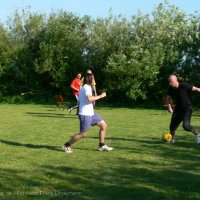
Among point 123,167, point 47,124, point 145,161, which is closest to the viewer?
point 123,167

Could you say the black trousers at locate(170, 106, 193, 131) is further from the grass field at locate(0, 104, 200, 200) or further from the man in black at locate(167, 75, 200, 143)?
the grass field at locate(0, 104, 200, 200)

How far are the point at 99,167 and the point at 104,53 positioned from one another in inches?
880

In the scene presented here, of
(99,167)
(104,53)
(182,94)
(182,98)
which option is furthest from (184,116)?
(104,53)

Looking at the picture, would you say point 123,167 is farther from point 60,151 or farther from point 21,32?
point 21,32

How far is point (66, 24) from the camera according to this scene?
3195cm

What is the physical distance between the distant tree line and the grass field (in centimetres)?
1395

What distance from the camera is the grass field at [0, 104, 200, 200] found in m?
6.64

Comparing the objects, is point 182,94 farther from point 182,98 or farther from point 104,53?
point 104,53

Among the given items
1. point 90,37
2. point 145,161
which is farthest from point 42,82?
point 145,161

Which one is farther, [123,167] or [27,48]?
[27,48]

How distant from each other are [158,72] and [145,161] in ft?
61.2

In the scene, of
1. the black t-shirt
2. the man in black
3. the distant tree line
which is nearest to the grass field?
the man in black

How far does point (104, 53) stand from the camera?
30391 mm

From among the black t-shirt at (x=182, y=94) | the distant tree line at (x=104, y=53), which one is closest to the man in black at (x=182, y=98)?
the black t-shirt at (x=182, y=94)
